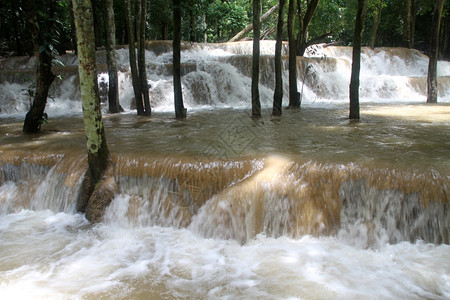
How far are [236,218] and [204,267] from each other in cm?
103

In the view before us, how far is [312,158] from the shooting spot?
5.73 metres

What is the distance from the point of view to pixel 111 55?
39.2 ft

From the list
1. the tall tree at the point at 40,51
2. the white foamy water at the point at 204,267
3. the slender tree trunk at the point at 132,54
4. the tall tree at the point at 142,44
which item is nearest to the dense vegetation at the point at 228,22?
the tall tree at the point at 142,44

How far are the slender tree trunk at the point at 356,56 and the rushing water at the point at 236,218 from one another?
1528mm

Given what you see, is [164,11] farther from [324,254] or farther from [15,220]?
[324,254]

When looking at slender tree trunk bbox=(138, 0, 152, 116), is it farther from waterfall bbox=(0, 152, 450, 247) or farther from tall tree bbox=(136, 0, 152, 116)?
waterfall bbox=(0, 152, 450, 247)

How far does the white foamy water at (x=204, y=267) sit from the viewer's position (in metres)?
3.85

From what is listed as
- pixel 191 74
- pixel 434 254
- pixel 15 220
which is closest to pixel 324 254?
pixel 434 254

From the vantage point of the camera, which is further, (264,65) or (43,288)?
(264,65)

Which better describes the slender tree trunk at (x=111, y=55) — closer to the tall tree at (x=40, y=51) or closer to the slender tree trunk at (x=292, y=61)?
the tall tree at (x=40, y=51)

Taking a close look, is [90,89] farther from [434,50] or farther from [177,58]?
[434,50]

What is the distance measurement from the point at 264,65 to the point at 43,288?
45.7 feet

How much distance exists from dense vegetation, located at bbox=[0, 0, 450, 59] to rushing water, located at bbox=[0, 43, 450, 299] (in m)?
5.28

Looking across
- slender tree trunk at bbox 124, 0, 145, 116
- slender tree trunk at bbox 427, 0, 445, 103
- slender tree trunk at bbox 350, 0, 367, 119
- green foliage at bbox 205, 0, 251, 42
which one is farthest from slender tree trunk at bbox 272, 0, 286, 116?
green foliage at bbox 205, 0, 251, 42
